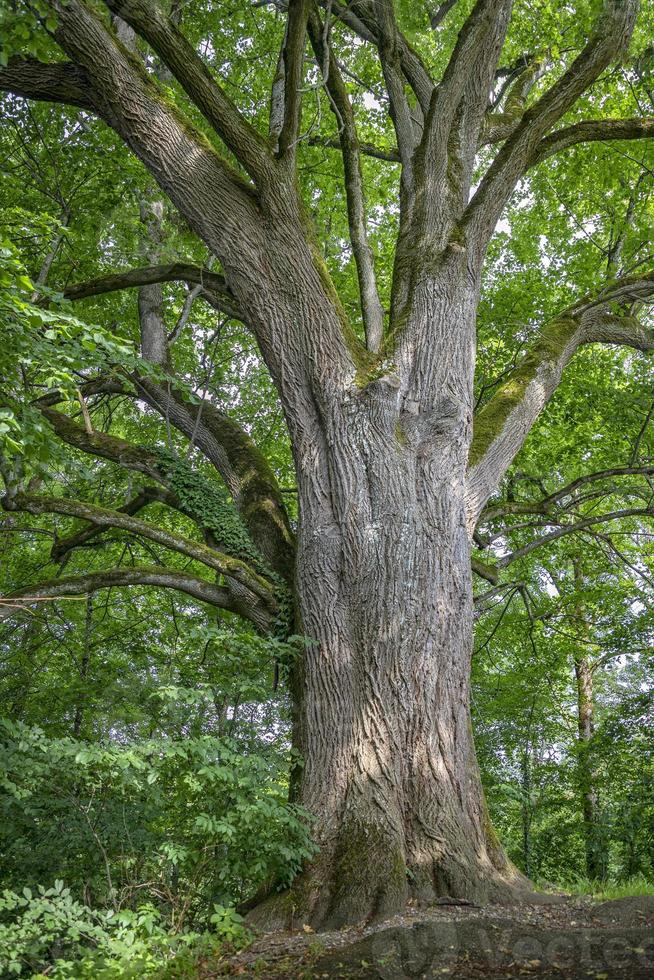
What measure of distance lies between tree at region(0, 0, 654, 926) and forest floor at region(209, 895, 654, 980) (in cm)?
35

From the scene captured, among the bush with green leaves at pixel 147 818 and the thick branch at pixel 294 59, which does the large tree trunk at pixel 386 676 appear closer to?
the bush with green leaves at pixel 147 818

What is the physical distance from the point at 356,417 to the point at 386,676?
197 centimetres

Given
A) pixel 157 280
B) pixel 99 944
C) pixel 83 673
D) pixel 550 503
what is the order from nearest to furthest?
1. pixel 99 944
2. pixel 157 280
3. pixel 83 673
4. pixel 550 503

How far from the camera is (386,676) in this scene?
15.7 feet

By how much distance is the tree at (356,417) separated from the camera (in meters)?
4.60

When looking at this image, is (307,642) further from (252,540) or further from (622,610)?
(622,610)

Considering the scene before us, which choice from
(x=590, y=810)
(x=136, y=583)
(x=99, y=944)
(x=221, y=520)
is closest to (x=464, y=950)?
(x=99, y=944)

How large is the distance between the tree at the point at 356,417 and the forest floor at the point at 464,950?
35cm

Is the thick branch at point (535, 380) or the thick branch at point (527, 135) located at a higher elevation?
the thick branch at point (527, 135)

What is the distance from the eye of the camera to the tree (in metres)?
4.60

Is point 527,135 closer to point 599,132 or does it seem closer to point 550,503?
point 599,132

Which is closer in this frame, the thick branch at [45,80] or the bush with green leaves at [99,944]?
the bush with green leaves at [99,944]

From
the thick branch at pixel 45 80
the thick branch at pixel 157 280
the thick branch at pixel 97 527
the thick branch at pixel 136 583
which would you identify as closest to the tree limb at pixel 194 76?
the thick branch at pixel 45 80

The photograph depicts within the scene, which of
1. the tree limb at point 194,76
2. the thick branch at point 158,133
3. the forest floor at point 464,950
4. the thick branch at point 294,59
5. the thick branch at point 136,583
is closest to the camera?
the forest floor at point 464,950
